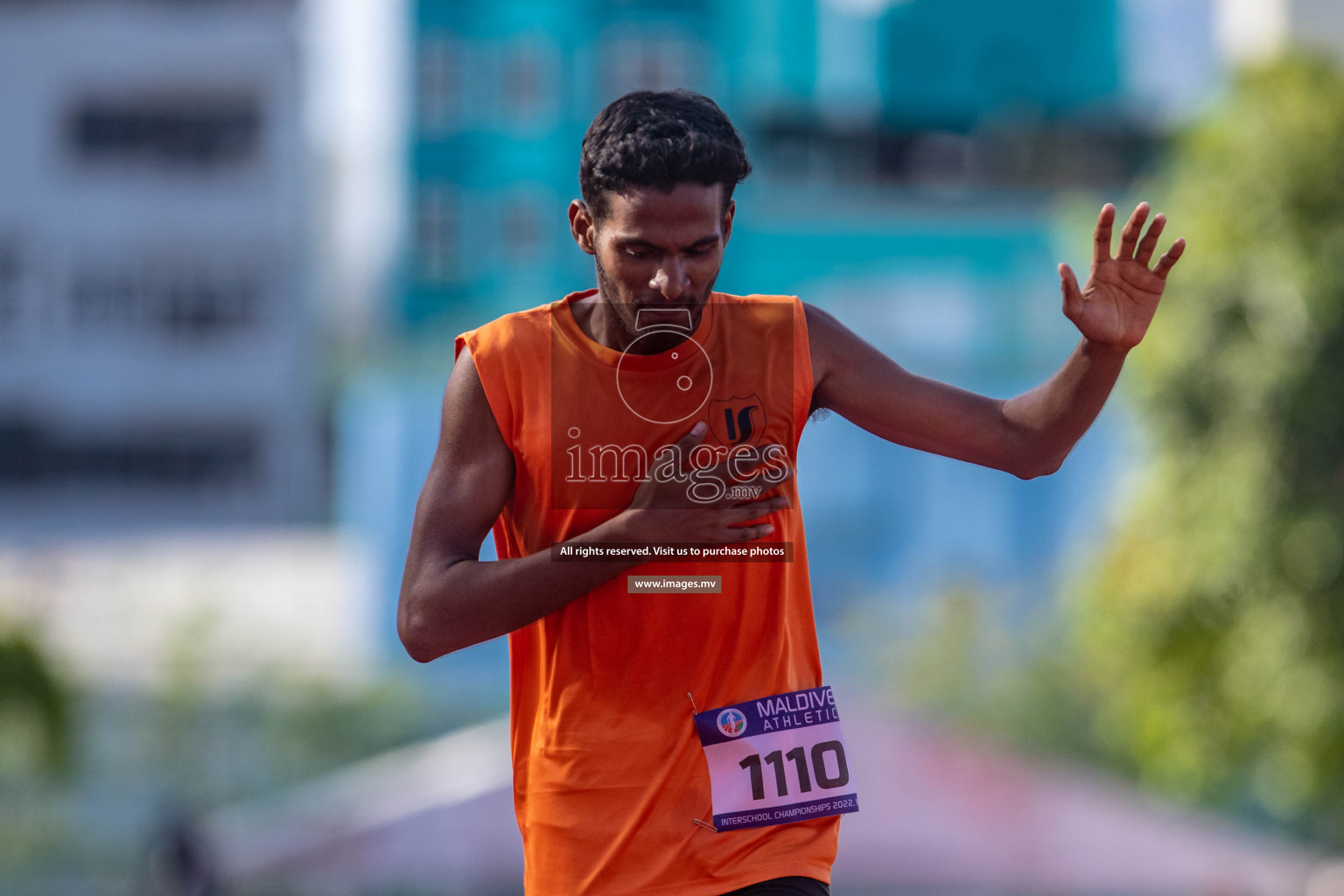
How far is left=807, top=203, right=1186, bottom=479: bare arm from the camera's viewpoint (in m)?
2.06

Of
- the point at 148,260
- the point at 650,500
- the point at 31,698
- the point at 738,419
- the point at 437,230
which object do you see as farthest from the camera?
the point at 148,260

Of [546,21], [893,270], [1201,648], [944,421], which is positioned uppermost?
[546,21]

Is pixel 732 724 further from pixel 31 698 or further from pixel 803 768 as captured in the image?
pixel 31 698

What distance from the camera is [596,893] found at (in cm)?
198

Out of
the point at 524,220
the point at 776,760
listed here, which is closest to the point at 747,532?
the point at 776,760

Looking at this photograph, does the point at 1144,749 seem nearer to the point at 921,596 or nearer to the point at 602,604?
the point at 921,596

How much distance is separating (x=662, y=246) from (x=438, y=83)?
19001 millimetres

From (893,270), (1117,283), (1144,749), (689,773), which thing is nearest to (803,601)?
(689,773)

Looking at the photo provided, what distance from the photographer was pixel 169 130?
981 inches

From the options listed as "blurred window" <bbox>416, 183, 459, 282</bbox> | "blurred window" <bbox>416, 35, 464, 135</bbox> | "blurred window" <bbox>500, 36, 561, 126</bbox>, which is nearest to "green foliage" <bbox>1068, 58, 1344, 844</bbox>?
"blurred window" <bbox>500, 36, 561, 126</bbox>

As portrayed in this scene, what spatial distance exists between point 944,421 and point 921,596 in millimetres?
14198

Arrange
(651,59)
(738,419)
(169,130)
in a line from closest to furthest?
(738,419) < (651,59) < (169,130)

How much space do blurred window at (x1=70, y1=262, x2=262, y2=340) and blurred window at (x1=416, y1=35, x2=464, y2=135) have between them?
6.65m

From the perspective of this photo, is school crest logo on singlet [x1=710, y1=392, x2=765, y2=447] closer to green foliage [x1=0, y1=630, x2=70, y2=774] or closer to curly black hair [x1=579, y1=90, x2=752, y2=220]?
curly black hair [x1=579, y1=90, x2=752, y2=220]
